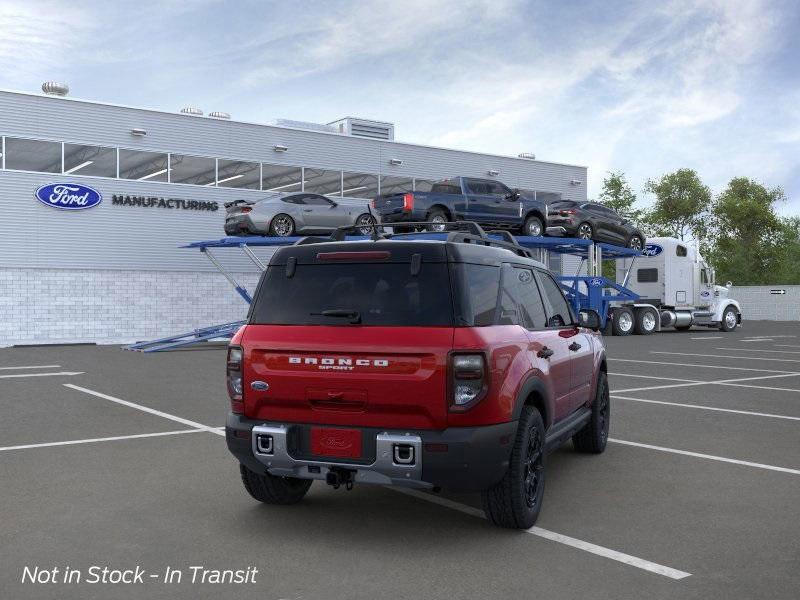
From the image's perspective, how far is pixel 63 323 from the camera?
26.1 metres

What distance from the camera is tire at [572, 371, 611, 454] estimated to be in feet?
24.1

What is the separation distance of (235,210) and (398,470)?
19295 millimetres

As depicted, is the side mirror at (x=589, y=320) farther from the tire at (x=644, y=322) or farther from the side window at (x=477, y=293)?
the tire at (x=644, y=322)

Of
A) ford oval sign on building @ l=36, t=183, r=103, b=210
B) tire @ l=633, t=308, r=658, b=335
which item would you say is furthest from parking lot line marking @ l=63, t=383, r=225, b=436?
tire @ l=633, t=308, r=658, b=335

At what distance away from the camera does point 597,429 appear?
7398 mm

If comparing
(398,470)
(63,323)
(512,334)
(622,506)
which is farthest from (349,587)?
(63,323)

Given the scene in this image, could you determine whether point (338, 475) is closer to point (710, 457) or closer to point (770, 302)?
point (710, 457)

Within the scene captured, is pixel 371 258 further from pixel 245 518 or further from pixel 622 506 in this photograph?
pixel 622 506

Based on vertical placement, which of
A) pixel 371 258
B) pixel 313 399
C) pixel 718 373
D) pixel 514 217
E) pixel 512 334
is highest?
pixel 514 217

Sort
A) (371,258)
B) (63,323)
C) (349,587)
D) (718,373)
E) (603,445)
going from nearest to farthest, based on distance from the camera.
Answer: (349,587), (371,258), (603,445), (718,373), (63,323)

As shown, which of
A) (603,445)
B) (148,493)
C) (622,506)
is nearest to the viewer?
(622,506)

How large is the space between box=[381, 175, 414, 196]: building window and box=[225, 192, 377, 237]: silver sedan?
873 centimetres

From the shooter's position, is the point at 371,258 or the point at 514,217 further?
the point at 514,217

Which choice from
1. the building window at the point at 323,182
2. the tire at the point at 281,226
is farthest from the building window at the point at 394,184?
the tire at the point at 281,226
